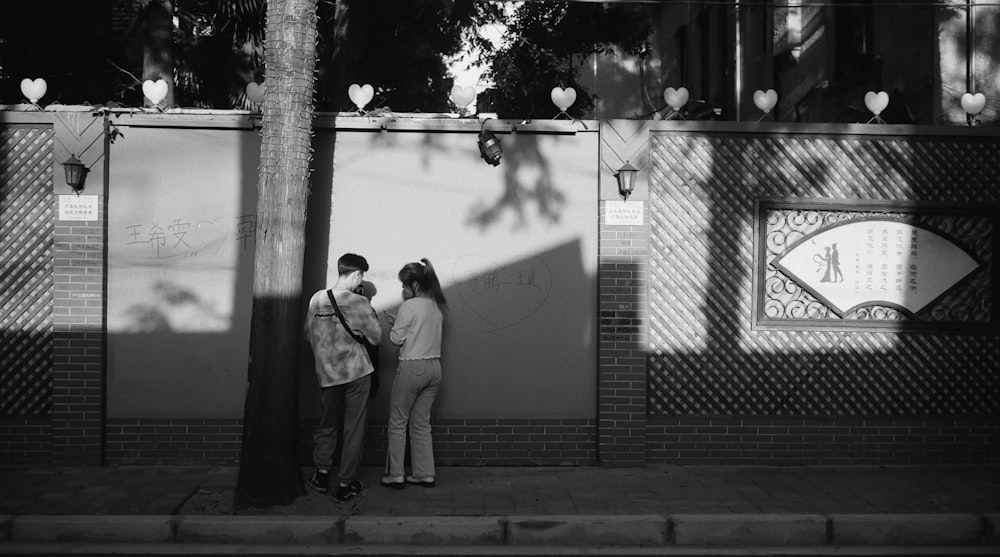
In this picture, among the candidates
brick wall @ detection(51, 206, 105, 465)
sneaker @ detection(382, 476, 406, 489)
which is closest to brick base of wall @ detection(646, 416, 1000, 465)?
sneaker @ detection(382, 476, 406, 489)

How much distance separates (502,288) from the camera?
290 inches

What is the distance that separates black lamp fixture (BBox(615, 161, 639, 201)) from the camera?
7.11 metres

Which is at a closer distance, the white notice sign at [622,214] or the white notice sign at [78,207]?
the white notice sign at [78,207]

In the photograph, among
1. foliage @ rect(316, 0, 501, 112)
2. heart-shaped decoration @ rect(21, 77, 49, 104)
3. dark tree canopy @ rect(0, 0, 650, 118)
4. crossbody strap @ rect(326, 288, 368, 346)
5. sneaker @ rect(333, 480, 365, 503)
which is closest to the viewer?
sneaker @ rect(333, 480, 365, 503)

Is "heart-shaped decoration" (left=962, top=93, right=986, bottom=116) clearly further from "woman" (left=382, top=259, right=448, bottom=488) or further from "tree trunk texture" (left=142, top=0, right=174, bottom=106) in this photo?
"tree trunk texture" (left=142, top=0, right=174, bottom=106)

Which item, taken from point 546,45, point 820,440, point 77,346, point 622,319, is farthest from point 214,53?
point 820,440

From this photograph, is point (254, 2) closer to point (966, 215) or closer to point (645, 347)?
point (645, 347)

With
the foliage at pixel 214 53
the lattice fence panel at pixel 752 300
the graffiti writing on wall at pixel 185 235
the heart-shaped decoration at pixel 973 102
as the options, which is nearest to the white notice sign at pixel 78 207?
the graffiti writing on wall at pixel 185 235

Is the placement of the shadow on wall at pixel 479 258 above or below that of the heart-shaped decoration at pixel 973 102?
below

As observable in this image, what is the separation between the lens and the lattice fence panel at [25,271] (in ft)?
23.4

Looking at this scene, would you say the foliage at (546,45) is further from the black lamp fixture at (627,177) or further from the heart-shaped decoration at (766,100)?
the black lamp fixture at (627,177)

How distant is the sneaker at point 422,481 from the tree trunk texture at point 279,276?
993mm

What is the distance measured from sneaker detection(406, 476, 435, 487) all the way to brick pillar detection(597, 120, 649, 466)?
5.48ft

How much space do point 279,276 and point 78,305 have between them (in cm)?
241
